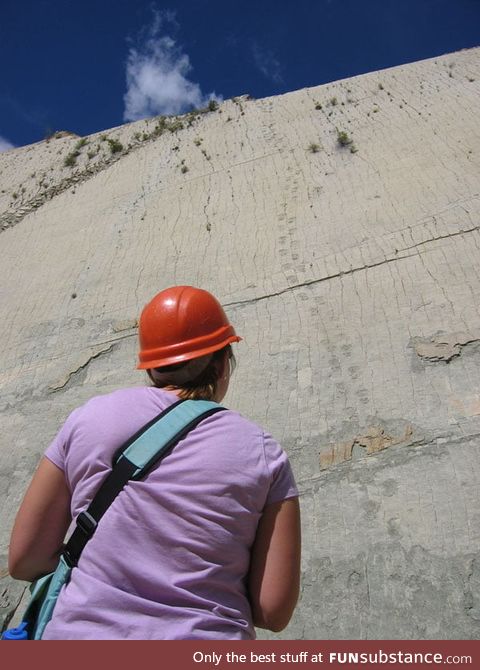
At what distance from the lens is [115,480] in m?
1.33

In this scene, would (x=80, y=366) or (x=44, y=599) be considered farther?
(x=80, y=366)

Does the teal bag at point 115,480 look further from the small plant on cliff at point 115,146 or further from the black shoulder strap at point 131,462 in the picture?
the small plant on cliff at point 115,146

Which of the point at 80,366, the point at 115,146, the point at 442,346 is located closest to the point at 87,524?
the point at 442,346

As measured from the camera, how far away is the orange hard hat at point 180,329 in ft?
5.31

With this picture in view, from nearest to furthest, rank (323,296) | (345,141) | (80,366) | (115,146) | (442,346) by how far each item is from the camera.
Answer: (442,346)
(323,296)
(80,366)
(345,141)
(115,146)

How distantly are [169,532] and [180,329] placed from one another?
62cm

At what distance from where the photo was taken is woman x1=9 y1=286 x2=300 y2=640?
1.24m

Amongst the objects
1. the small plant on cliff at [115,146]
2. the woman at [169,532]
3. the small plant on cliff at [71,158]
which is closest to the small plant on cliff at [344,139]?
the small plant on cliff at [115,146]

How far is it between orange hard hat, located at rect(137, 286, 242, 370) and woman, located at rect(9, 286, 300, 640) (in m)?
0.18

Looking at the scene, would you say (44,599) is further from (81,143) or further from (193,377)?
(81,143)

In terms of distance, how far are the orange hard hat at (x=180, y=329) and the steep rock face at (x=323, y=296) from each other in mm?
2806

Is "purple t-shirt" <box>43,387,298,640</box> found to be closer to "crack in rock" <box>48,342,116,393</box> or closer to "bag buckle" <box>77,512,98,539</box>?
"bag buckle" <box>77,512,98,539</box>

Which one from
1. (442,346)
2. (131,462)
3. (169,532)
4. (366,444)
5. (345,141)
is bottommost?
(366,444)
